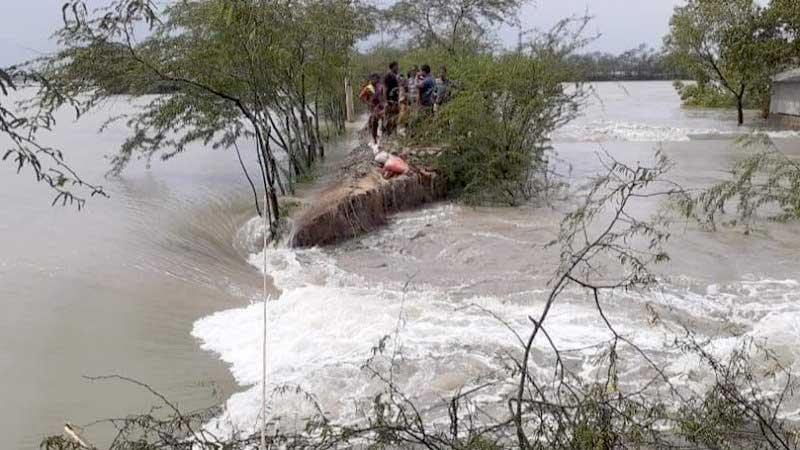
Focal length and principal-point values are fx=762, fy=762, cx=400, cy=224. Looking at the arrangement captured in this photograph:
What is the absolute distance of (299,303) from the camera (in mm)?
7605

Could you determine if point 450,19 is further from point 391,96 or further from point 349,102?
point 391,96

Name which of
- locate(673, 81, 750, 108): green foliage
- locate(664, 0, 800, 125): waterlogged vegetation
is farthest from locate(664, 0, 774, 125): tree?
locate(673, 81, 750, 108): green foliage

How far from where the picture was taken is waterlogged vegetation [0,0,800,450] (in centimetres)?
335

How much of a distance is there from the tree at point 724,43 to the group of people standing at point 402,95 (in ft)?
67.5

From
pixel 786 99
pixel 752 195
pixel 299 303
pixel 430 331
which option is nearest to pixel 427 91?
pixel 752 195

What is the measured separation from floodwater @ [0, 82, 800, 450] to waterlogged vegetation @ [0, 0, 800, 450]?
9.4 inches

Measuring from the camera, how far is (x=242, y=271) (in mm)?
9336

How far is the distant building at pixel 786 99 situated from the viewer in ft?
96.9

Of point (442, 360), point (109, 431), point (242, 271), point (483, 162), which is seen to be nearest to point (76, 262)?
point (242, 271)

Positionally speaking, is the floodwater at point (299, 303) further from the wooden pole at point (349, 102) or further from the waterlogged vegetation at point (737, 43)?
the waterlogged vegetation at point (737, 43)

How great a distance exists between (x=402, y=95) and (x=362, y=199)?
177 inches

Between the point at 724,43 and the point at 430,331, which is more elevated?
the point at 724,43

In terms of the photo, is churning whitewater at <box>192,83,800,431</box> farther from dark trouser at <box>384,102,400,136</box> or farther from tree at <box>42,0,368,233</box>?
dark trouser at <box>384,102,400,136</box>

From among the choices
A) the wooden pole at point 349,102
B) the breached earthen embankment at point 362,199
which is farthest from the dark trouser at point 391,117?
the wooden pole at point 349,102
